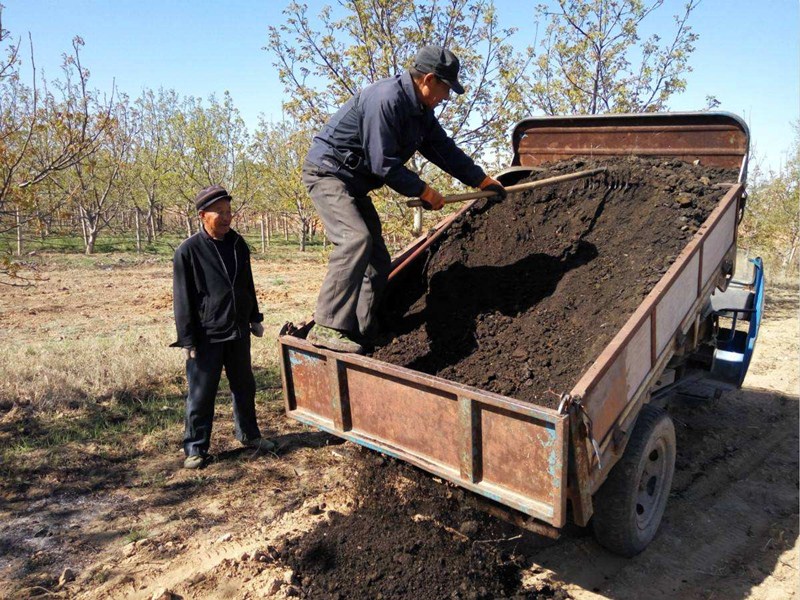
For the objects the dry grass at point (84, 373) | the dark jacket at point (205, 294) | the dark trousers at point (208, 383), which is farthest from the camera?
the dry grass at point (84, 373)

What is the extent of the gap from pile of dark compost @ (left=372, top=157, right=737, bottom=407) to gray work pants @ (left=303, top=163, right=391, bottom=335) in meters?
0.28

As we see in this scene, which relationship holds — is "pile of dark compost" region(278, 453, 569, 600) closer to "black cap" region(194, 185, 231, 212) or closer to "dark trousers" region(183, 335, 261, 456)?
"dark trousers" region(183, 335, 261, 456)

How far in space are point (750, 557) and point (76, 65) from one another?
22.4ft

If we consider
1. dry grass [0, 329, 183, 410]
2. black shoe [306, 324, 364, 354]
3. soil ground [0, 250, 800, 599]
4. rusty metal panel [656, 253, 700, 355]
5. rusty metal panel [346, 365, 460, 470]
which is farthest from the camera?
dry grass [0, 329, 183, 410]

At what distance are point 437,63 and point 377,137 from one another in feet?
1.68

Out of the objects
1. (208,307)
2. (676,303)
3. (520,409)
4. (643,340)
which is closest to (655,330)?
(643,340)

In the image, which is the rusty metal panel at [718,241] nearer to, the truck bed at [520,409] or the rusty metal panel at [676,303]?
the truck bed at [520,409]

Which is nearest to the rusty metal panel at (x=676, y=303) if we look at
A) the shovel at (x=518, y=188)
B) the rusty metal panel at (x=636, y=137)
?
the shovel at (x=518, y=188)

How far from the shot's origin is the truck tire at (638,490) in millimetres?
2666

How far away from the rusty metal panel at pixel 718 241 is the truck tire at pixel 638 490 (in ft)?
3.32

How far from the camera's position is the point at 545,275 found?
11.5 feet

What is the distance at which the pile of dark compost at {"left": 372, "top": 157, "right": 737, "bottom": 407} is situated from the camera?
2883mm

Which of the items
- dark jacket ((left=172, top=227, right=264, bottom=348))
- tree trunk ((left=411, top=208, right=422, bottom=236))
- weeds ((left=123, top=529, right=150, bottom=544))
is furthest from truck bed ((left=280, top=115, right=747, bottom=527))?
tree trunk ((left=411, top=208, right=422, bottom=236))

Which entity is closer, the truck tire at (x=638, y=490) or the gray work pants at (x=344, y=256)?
the truck tire at (x=638, y=490)
